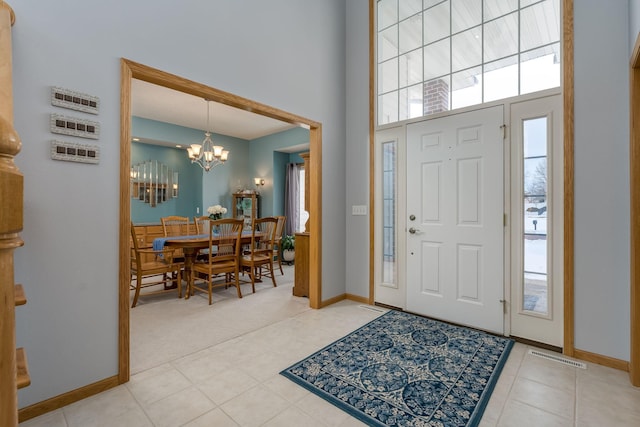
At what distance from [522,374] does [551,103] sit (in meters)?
2.10

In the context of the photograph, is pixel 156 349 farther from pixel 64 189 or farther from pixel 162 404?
pixel 64 189

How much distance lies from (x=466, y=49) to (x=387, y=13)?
113 centimetres

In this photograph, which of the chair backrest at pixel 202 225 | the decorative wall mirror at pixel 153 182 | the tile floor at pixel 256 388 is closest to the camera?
the tile floor at pixel 256 388

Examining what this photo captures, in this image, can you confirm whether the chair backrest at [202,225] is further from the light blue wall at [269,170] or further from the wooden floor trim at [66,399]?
the wooden floor trim at [66,399]

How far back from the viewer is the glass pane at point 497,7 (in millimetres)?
2736

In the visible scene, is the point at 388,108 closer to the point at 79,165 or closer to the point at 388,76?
the point at 388,76

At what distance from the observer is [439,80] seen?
316 cm

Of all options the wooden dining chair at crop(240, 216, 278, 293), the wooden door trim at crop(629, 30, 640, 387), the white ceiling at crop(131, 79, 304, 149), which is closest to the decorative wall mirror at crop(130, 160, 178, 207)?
the white ceiling at crop(131, 79, 304, 149)

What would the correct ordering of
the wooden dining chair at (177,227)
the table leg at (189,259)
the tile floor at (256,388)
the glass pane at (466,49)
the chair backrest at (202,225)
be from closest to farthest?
the tile floor at (256,388)
the glass pane at (466,49)
the table leg at (189,259)
the wooden dining chair at (177,227)
the chair backrest at (202,225)

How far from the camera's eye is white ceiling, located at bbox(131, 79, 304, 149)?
4.63 m

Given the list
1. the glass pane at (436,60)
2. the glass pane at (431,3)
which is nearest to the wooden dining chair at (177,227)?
the glass pane at (436,60)

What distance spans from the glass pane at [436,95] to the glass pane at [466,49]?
0.17m

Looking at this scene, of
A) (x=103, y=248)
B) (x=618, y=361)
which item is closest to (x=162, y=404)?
(x=103, y=248)

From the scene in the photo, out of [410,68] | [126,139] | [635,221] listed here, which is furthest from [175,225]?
[635,221]
